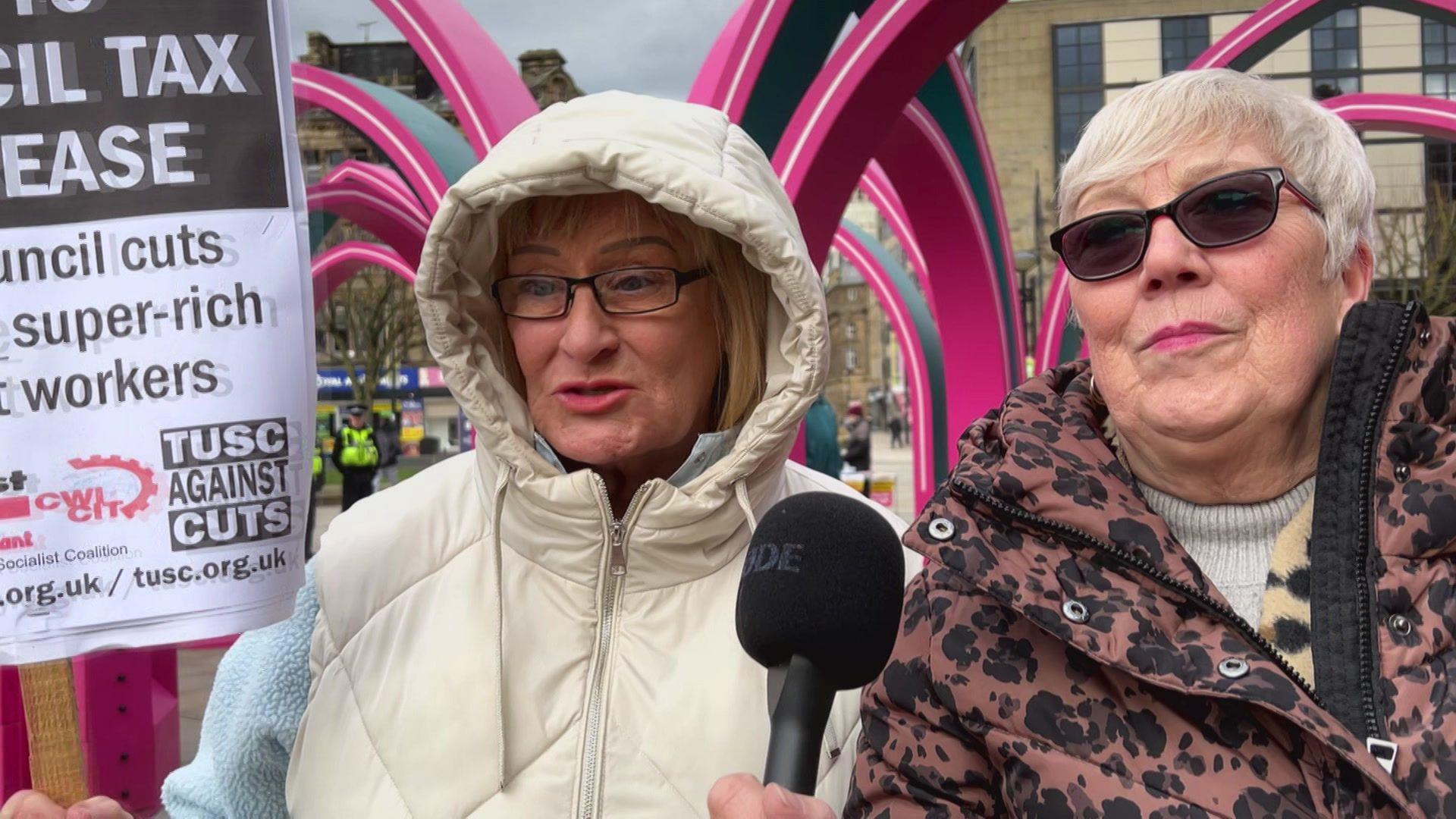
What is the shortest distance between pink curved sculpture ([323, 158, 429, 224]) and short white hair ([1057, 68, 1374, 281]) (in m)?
11.6

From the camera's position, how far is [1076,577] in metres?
1.53

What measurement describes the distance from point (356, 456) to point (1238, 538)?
14.2 metres

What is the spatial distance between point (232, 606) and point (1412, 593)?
57.4 inches

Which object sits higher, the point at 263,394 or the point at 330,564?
the point at 263,394

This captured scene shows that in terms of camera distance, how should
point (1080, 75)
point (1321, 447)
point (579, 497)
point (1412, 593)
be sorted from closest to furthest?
point (1412, 593), point (1321, 447), point (579, 497), point (1080, 75)

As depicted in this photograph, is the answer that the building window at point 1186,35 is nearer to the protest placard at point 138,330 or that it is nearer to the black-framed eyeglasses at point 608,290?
the black-framed eyeglasses at point 608,290

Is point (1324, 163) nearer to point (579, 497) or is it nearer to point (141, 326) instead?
point (579, 497)

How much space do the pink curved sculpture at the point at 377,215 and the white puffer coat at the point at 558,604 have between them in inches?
431

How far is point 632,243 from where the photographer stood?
6.48 feet

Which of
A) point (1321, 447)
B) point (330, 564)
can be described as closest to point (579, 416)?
point (330, 564)

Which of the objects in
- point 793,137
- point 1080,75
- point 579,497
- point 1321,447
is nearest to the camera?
point 1321,447

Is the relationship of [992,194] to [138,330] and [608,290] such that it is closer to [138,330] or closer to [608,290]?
[608,290]

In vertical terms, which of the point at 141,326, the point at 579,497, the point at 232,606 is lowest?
the point at 232,606

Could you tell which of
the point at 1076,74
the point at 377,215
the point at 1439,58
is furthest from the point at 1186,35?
the point at 377,215
